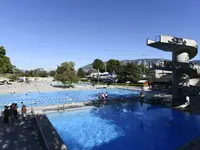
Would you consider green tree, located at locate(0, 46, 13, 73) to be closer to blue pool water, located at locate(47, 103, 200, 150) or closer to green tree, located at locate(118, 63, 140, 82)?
green tree, located at locate(118, 63, 140, 82)

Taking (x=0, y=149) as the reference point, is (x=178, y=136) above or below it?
below

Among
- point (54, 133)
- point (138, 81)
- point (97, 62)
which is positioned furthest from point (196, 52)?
point (97, 62)

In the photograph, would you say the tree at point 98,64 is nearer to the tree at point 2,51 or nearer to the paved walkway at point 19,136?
the tree at point 2,51

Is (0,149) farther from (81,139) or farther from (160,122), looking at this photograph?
(160,122)

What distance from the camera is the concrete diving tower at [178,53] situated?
15719 millimetres

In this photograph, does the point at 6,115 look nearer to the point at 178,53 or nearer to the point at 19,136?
the point at 19,136

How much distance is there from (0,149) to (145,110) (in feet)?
47.5

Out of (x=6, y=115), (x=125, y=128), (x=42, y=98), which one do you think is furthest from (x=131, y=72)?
(x=6, y=115)

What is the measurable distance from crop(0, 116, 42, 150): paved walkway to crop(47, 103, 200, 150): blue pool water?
2265 mm

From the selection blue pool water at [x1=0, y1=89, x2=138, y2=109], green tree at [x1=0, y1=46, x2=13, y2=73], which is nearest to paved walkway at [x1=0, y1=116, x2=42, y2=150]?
blue pool water at [x1=0, y1=89, x2=138, y2=109]

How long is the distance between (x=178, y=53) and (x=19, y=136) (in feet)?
56.3

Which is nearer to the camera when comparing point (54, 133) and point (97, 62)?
point (54, 133)

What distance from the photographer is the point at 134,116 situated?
50.4 feet

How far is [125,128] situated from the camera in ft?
39.5
